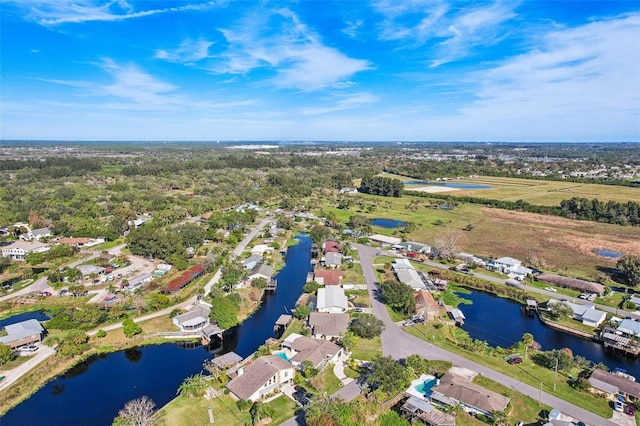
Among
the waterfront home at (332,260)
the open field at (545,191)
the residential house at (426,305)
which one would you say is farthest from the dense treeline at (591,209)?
the residential house at (426,305)

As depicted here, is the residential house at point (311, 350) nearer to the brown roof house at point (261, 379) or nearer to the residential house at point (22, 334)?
the brown roof house at point (261, 379)

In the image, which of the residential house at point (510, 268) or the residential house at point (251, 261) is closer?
the residential house at point (510, 268)

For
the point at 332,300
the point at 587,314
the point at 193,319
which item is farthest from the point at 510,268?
the point at 193,319

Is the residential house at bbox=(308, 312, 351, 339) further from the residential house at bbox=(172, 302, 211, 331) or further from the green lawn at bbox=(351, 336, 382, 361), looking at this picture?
the residential house at bbox=(172, 302, 211, 331)

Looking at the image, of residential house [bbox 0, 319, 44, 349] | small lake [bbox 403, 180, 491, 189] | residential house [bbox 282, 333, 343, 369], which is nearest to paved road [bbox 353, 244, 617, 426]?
residential house [bbox 282, 333, 343, 369]

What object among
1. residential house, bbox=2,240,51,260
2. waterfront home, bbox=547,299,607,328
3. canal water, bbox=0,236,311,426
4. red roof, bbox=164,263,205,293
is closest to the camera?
canal water, bbox=0,236,311,426
